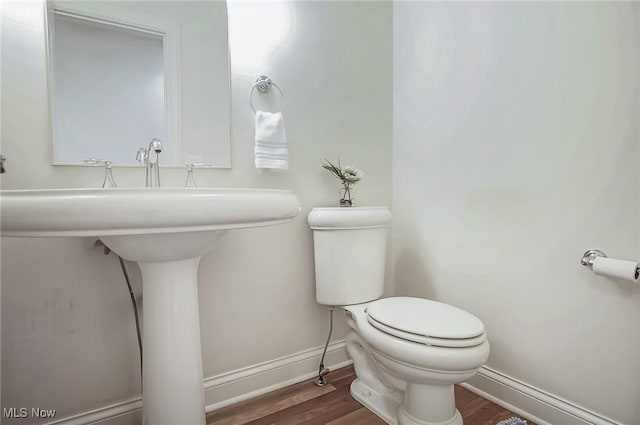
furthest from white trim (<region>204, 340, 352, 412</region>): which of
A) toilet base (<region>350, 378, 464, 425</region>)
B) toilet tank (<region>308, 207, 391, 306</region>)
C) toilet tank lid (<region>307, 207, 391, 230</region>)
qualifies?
toilet tank lid (<region>307, 207, 391, 230</region>)

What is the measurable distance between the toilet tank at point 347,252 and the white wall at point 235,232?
0.47 feet

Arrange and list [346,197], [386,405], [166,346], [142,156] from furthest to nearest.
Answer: [346,197] < [386,405] < [142,156] < [166,346]

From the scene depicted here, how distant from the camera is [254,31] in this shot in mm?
1381

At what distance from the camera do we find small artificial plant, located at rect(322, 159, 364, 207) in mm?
1495

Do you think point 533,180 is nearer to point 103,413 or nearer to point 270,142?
point 270,142

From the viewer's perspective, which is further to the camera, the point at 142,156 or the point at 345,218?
the point at 345,218

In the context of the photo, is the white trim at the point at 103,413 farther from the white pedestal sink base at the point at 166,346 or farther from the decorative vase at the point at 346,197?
the decorative vase at the point at 346,197

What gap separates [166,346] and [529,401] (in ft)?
4.23

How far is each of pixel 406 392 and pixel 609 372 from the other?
64 cm

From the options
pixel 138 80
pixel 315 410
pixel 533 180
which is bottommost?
pixel 315 410

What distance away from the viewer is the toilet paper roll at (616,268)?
915 mm

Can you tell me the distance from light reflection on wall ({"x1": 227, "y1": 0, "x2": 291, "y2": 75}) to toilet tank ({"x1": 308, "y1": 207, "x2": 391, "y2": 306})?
2.23ft

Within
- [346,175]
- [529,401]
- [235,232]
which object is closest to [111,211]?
[235,232]

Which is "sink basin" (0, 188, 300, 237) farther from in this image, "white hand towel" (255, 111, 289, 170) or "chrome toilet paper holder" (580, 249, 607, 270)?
"chrome toilet paper holder" (580, 249, 607, 270)
